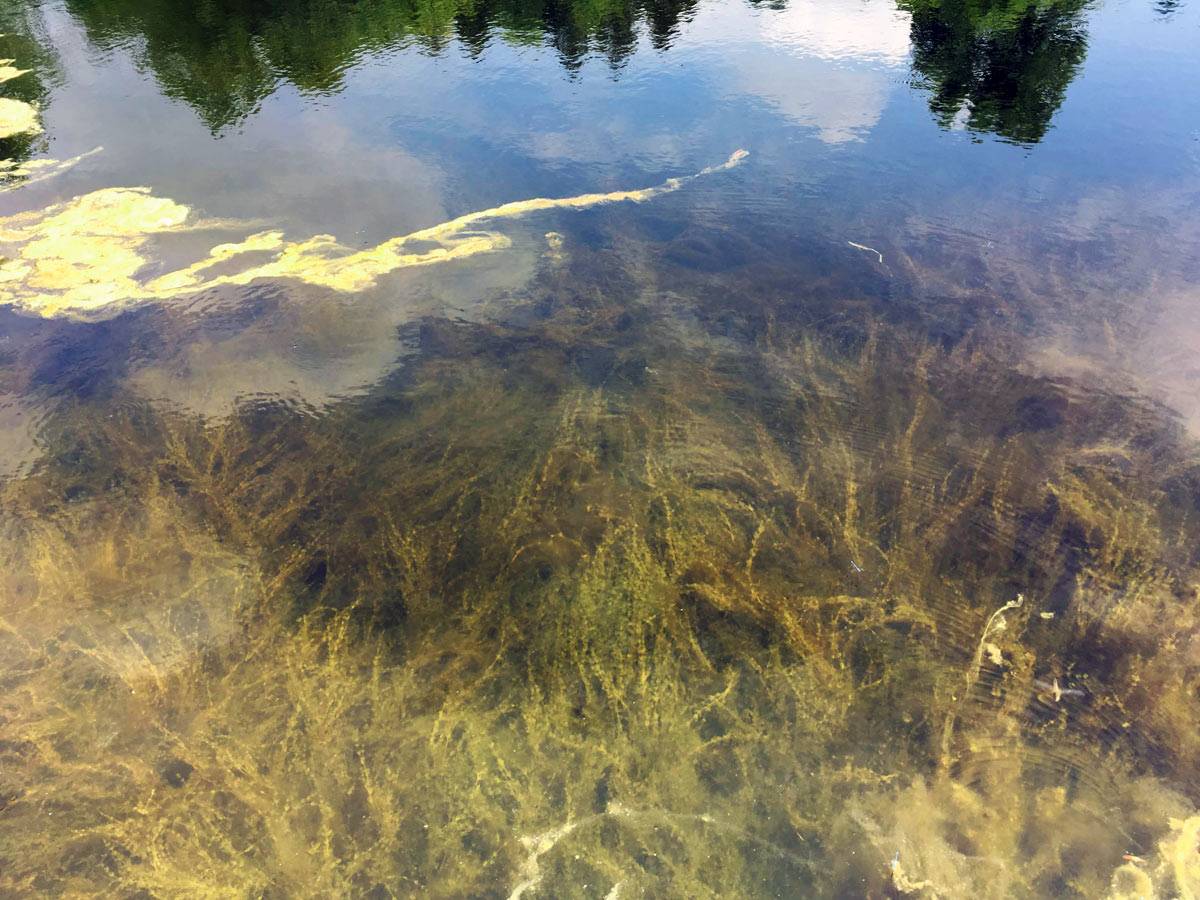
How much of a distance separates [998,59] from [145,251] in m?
19.2

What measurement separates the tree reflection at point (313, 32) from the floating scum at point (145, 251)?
487 centimetres

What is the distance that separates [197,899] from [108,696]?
2.33 metres

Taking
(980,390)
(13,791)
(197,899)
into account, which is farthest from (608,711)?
(980,390)

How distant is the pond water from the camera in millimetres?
6008

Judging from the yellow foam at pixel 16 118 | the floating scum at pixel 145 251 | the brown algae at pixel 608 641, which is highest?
the yellow foam at pixel 16 118

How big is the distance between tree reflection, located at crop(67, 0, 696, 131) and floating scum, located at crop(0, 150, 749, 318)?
192 inches

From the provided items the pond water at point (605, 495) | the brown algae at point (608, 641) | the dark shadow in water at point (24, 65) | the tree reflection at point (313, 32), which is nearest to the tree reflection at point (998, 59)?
the pond water at point (605, 495)

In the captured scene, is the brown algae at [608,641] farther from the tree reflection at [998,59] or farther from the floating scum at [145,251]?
the tree reflection at [998,59]

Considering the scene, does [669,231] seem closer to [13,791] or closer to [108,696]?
[108,696]

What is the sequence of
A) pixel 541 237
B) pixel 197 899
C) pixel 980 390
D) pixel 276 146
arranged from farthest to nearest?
pixel 276 146 → pixel 541 237 → pixel 980 390 → pixel 197 899

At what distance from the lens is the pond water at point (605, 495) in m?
6.01

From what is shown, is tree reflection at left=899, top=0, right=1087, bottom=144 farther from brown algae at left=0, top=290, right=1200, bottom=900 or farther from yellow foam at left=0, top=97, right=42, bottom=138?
yellow foam at left=0, top=97, right=42, bottom=138

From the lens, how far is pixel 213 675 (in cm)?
697

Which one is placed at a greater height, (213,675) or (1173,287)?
(1173,287)
